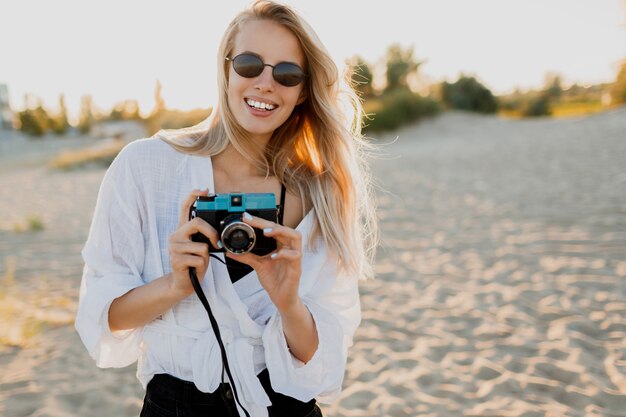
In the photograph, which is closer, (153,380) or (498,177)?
(153,380)

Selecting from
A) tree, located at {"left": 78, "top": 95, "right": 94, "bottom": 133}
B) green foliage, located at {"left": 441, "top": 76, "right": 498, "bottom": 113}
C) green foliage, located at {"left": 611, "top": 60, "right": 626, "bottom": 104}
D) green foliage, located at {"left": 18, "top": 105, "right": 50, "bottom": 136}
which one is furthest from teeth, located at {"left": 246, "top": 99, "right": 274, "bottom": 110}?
tree, located at {"left": 78, "top": 95, "right": 94, "bottom": 133}

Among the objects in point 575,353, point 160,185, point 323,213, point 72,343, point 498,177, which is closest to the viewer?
point 160,185

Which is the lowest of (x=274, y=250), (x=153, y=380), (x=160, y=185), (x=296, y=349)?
(x=153, y=380)

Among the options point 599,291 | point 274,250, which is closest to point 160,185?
point 274,250

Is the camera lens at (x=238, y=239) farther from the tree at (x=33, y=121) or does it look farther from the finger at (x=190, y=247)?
the tree at (x=33, y=121)

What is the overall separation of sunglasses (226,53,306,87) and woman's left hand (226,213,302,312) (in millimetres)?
534

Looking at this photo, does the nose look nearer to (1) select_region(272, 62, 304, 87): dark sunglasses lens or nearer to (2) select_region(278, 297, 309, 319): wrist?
(1) select_region(272, 62, 304, 87): dark sunglasses lens

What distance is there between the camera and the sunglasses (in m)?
1.56

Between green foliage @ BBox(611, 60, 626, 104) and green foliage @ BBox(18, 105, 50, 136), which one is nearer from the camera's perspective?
green foliage @ BBox(611, 60, 626, 104)

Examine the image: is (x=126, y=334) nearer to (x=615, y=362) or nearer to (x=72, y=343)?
(x=72, y=343)

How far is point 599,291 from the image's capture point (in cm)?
457

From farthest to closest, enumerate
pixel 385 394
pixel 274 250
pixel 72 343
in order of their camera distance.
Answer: pixel 72 343
pixel 385 394
pixel 274 250

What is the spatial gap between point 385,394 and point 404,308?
1.41 metres

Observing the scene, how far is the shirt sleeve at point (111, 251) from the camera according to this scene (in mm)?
1398
